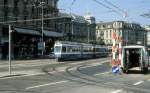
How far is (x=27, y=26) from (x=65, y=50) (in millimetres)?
24852

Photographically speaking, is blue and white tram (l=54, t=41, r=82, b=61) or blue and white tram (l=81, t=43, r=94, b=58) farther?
blue and white tram (l=81, t=43, r=94, b=58)

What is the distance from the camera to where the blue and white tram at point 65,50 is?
6438 centimetres

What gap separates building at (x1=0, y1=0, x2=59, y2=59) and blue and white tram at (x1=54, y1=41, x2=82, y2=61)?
1406 centimetres

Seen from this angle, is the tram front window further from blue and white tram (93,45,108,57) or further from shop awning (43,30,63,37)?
shop awning (43,30,63,37)

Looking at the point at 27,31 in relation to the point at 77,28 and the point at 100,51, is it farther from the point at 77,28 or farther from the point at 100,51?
the point at 77,28

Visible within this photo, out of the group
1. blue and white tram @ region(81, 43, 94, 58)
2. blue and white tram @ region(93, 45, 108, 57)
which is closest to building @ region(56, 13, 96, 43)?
blue and white tram @ region(93, 45, 108, 57)

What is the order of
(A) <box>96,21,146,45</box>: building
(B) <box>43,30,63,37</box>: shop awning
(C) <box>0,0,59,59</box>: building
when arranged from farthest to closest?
(A) <box>96,21,146,45</box>: building, (B) <box>43,30,63,37</box>: shop awning, (C) <box>0,0,59,59</box>: building

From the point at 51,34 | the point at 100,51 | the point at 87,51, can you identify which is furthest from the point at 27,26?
the point at 87,51

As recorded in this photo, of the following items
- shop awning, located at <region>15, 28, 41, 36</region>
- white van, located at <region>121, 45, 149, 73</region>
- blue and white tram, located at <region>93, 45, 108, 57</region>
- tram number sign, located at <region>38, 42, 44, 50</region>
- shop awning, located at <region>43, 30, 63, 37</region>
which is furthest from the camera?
shop awning, located at <region>43, 30, 63, 37</region>

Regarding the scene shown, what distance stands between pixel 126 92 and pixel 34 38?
240ft

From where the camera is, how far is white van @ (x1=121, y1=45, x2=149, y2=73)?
35469 mm

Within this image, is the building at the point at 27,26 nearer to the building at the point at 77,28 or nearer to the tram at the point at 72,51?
the building at the point at 77,28

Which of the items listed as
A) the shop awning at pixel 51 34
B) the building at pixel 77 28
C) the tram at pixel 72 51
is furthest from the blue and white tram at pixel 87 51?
the building at pixel 77 28

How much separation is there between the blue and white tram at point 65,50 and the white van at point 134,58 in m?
27.5
